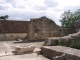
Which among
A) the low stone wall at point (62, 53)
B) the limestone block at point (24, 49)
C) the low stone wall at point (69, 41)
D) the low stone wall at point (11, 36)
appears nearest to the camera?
the low stone wall at point (62, 53)

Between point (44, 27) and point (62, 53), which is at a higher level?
point (44, 27)

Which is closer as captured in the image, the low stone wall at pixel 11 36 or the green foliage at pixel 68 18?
the low stone wall at pixel 11 36

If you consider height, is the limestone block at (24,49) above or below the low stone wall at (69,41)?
below

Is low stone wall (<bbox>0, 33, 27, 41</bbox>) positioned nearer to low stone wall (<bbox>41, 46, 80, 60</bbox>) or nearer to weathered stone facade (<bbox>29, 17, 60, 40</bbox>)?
weathered stone facade (<bbox>29, 17, 60, 40</bbox>)

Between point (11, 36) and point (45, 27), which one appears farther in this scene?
point (11, 36)

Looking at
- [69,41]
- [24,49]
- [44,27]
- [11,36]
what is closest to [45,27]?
[44,27]

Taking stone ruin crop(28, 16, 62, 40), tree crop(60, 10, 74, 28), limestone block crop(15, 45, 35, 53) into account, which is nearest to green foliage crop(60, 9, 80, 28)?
tree crop(60, 10, 74, 28)

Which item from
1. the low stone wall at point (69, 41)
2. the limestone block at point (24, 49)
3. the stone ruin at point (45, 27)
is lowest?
the limestone block at point (24, 49)

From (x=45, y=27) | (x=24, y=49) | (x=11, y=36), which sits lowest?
(x=24, y=49)

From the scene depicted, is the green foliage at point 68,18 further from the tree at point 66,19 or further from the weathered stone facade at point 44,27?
the weathered stone facade at point 44,27

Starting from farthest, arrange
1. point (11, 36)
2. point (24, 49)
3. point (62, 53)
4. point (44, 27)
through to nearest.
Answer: point (11, 36)
point (44, 27)
point (24, 49)
point (62, 53)

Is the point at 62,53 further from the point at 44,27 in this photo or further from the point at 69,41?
the point at 44,27

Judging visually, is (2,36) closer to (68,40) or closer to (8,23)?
(8,23)

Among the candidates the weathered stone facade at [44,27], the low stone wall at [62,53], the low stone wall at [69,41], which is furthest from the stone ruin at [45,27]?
the low stone wall at [62,53]
